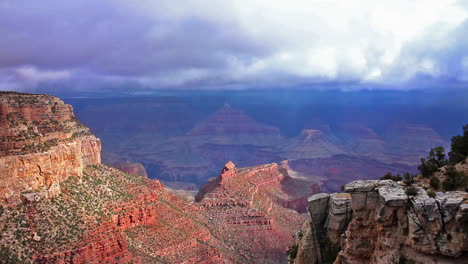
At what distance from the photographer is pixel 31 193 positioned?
3922 cm

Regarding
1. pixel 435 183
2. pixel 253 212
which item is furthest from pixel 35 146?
pixel 253 212

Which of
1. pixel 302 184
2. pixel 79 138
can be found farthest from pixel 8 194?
pixel 302 184

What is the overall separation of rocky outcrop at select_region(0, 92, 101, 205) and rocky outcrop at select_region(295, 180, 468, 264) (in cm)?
3193

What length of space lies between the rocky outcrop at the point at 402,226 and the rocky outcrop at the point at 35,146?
31.9 metres

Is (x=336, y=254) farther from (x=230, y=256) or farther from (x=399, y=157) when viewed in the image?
(x=399, y=157)

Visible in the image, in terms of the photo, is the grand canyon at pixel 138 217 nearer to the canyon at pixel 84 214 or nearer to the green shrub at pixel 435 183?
the canyon at pixel 84 214

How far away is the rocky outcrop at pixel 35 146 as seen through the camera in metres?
37.8

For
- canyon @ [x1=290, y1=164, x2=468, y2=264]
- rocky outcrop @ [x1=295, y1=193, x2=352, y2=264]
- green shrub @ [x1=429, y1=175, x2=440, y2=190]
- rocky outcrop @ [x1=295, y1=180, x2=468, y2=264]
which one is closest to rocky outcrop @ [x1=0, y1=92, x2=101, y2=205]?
rocky outcrop @ [x1=295, y1=193, x2=352, y2=264]

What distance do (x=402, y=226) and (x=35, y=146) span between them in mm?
36982

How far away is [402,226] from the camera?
1672cm

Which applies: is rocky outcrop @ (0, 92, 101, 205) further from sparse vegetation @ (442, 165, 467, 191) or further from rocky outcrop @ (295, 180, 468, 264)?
sparse vegetation @ (442, 165, 467, 191)

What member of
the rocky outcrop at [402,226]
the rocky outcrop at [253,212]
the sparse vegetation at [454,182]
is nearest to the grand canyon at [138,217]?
the rocky outcrop at [402,226]

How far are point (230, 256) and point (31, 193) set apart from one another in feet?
92.5

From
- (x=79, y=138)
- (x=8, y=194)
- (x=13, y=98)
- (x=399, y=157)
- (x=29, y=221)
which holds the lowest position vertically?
(x=399, y=157)
